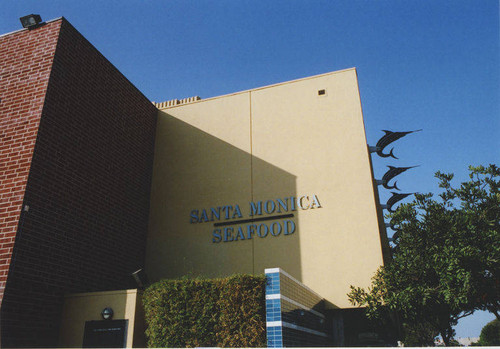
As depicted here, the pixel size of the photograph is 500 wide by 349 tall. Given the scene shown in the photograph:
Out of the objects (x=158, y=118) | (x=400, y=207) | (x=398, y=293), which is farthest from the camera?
(x=158, y=118)

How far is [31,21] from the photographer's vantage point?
414 inches

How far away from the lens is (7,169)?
8766 mm

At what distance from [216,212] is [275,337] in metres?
5.52

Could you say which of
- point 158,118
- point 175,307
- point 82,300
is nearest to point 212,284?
point 175,307

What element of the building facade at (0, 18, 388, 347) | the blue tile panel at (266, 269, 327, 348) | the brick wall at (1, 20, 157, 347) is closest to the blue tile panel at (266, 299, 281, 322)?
the blue tile panel at (266, 269, 327, 348)

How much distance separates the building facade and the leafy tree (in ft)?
2.08

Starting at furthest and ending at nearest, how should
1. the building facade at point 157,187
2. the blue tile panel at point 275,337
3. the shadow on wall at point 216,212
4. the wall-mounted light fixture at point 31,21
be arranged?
the shadow on wall at point 216,212, the wall-mounted light fixture at point 31,21, the building facade at point 157,187, the blue tile panel at point 275,337

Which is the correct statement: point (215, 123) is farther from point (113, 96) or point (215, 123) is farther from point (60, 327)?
point (60, 327)

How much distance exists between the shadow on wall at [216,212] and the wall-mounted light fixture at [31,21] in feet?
17.3

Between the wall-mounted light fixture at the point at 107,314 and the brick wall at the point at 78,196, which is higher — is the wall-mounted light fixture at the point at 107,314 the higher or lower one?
the lower one

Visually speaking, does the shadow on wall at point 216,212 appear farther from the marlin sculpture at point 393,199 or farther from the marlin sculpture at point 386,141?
the marlin sculpture at point 393,199

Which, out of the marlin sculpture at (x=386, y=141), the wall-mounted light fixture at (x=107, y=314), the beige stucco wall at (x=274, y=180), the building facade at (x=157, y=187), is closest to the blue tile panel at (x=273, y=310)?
the building facade at (x=157, y=187)

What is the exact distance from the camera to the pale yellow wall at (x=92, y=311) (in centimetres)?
843

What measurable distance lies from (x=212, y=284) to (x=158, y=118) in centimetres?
810
